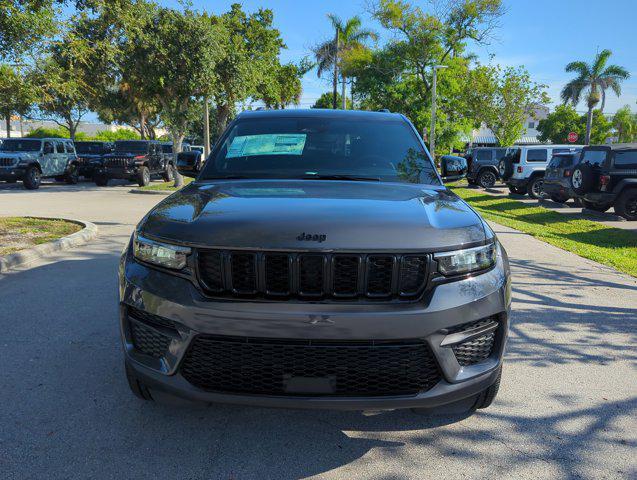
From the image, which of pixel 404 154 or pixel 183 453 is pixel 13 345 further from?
pixel 404 154

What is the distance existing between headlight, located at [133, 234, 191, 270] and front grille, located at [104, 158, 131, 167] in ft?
63.1

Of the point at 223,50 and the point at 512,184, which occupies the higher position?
the point at 223,50

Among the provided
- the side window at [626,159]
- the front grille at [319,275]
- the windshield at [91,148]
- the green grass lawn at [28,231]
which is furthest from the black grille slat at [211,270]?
the windshield at [91,148]

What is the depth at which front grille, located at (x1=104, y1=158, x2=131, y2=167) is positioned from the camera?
2031cm

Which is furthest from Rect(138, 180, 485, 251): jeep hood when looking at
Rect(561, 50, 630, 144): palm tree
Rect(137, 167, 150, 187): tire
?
Rect(561, 50, 630, 144): palm tree

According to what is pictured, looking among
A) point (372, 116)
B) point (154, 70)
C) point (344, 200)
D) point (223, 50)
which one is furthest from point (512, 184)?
point (344, 200)

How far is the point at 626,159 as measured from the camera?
12.1 meters

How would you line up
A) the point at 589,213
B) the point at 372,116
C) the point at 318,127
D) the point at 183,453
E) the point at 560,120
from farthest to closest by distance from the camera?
1. the point at 560,120
2. the point at 589,213
3. the point at 372,116
4. the point at 318,127
5. the point at 183,453

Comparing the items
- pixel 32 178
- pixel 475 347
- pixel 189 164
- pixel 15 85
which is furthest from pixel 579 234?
pixel 32 178

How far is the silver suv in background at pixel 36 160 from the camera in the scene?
18734mm

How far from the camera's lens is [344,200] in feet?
8.84

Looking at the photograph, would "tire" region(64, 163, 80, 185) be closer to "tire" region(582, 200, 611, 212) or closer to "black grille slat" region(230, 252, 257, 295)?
"tire" region(582, 200, 611, 212)

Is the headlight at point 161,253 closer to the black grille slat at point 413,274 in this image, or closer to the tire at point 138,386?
the tire at point 138,386

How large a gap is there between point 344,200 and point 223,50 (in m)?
17.1
